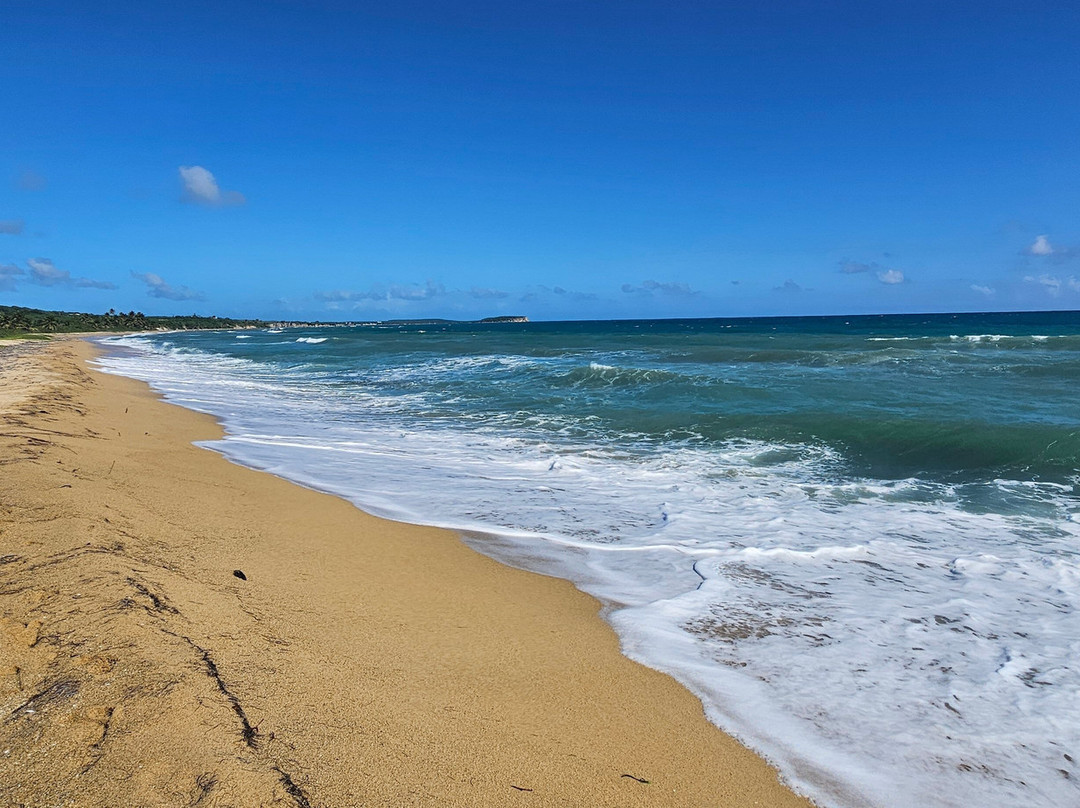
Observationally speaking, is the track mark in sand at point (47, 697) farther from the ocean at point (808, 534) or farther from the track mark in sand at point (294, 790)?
the ocean at point (808, 534)

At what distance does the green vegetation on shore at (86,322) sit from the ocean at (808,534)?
45255 mm

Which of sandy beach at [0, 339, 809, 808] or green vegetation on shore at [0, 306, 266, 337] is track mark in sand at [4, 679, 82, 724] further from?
green vegetation on shore at [0, 306, 266, 337]

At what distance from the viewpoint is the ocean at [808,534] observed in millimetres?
2742

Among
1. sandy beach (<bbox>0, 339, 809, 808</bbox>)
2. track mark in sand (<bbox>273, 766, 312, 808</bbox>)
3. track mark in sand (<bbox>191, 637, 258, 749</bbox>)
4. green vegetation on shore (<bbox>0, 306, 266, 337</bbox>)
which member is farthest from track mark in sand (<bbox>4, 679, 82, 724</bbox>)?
green vegetation on shore (<bbox>0, 306, 266, 337</bbox>)

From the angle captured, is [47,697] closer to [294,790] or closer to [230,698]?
[230,698]

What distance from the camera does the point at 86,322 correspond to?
7150 centimetres

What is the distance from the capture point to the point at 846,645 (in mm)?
3482

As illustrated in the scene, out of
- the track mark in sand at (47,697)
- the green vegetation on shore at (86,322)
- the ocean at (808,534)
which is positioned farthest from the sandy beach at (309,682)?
the green vegetation on shore at (86,322)

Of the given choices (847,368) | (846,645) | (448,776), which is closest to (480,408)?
(846,645)

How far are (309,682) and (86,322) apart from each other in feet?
288

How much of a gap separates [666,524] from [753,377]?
1257 cm

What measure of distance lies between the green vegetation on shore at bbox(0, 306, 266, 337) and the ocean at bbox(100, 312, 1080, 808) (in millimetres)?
45255

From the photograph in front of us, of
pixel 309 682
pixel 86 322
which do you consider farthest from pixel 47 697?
pixel 86 322

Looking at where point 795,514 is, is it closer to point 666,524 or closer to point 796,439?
point 666,524
